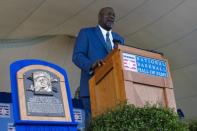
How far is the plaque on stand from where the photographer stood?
2.30m

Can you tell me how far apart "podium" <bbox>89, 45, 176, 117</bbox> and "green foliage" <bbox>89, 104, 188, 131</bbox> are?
90 millimetres

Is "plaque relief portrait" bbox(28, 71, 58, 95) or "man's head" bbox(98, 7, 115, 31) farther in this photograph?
"man's head" bbox(98, 7, 115, 31)

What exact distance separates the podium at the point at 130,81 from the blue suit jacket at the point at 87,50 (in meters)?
0.21

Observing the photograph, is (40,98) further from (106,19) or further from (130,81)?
(106,19)

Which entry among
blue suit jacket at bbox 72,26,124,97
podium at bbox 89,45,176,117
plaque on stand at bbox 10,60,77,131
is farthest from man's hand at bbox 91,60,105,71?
plaque on stand at bbox 10,60,77,131

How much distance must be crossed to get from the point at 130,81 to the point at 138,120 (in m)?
0.26

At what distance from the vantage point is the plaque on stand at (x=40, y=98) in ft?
7.54

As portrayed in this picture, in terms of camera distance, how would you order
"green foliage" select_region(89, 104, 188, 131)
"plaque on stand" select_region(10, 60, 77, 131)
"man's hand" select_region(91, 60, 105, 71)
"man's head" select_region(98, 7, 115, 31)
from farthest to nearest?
"man's head" select_region(98, 7, 115, 31) → "man's hand" select_region(91, 60, 105, 71) → "green foliage" select_region(89, 104, 188, 131) → "plaque on stand" select_region(10, 60, 77, 131)

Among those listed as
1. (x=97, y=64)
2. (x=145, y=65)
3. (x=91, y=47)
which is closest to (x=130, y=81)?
(x=145, y=65)

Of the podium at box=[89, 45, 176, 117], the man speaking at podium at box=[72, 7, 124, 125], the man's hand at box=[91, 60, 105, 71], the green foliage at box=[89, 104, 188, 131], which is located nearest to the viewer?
the green foliage at box=[89, 104, 188, 131]

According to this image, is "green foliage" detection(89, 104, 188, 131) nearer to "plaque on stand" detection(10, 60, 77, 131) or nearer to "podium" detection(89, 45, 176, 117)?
"podium" detection(89, 45, 176, 117)

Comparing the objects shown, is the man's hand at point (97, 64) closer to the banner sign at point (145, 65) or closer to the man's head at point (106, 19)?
the banner sign at point (145, 65)

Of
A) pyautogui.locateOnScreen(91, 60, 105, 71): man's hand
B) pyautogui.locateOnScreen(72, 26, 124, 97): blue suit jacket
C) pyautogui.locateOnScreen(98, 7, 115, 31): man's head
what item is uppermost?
pyautogui.locateOnScreen(98, 7, 115, 31): man's head

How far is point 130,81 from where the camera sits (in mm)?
2557
